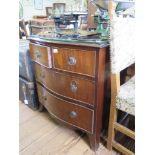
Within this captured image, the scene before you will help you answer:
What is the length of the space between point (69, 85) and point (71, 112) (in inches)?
8.5

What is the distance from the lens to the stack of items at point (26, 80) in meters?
1.72

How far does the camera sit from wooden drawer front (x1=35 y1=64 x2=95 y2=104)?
3.98 ft

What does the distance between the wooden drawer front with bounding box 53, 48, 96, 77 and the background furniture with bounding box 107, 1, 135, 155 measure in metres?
0.13

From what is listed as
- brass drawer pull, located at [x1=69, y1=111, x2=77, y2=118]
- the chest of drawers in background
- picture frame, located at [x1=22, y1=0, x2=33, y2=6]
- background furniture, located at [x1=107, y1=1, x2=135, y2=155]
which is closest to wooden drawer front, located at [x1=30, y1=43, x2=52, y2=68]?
the chest of drawers in background

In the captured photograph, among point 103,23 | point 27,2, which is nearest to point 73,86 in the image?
point 103,23

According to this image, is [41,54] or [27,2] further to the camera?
[27,2]

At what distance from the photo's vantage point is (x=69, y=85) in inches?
51.3

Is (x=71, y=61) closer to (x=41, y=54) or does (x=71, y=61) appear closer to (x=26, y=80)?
(x=41, y=54)

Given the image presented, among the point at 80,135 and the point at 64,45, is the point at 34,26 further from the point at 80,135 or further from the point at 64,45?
the point at 80,135

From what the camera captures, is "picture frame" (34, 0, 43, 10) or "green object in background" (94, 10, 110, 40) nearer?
"green object in background" (94, 10, 110, 40)

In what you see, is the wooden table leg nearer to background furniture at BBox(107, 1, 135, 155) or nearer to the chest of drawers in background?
the chest of drawers in background
